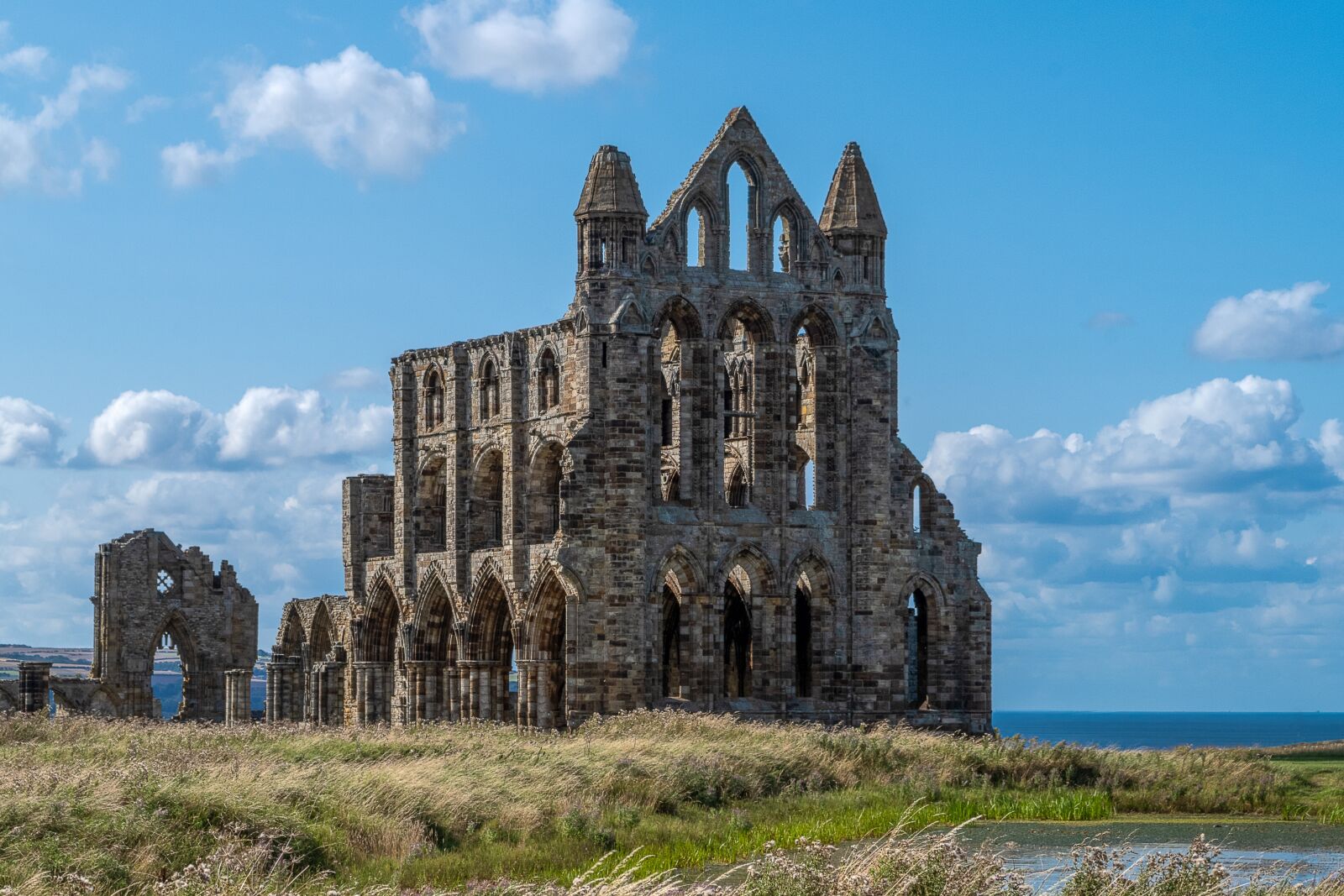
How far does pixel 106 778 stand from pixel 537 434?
25776 millimetres

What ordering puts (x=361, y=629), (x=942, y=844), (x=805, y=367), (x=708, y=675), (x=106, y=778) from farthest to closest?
(x=361, y=629) < (x=805, y=367) < (x=708, y=675) < (x=106, y=778) < (x=942, y=844)

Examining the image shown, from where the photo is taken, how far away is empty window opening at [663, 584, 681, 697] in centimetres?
5550

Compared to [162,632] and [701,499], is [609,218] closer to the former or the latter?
[701,499]

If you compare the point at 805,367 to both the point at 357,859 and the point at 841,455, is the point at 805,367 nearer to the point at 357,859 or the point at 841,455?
the point at 841,455

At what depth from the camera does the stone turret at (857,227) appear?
5322cm

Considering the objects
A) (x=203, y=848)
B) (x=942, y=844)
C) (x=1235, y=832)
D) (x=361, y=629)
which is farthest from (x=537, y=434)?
(x=942, y=844)

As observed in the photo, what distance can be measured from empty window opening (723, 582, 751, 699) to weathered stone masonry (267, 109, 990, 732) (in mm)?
127

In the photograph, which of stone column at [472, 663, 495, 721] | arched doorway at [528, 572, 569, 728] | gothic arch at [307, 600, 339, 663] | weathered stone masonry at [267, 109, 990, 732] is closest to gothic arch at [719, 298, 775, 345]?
weathered stone masonry at [267, 109, 990, 732]

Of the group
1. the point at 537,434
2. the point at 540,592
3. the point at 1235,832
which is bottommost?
the point at 1235,832

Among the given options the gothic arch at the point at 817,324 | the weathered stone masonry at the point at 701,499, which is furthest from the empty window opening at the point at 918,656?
the gothic arch at the point at 817,324

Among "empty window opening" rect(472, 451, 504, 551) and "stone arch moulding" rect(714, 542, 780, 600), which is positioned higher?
"empty window opening" rect(472, 451, 504, 551)

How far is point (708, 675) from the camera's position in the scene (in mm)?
50719

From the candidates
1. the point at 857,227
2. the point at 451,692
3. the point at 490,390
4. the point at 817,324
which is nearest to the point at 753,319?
the point at 817,324

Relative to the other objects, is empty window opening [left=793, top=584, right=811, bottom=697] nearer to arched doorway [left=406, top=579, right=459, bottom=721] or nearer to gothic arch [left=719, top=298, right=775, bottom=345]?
gothic arch [left=719, top=298, right=775, bottom=345]
